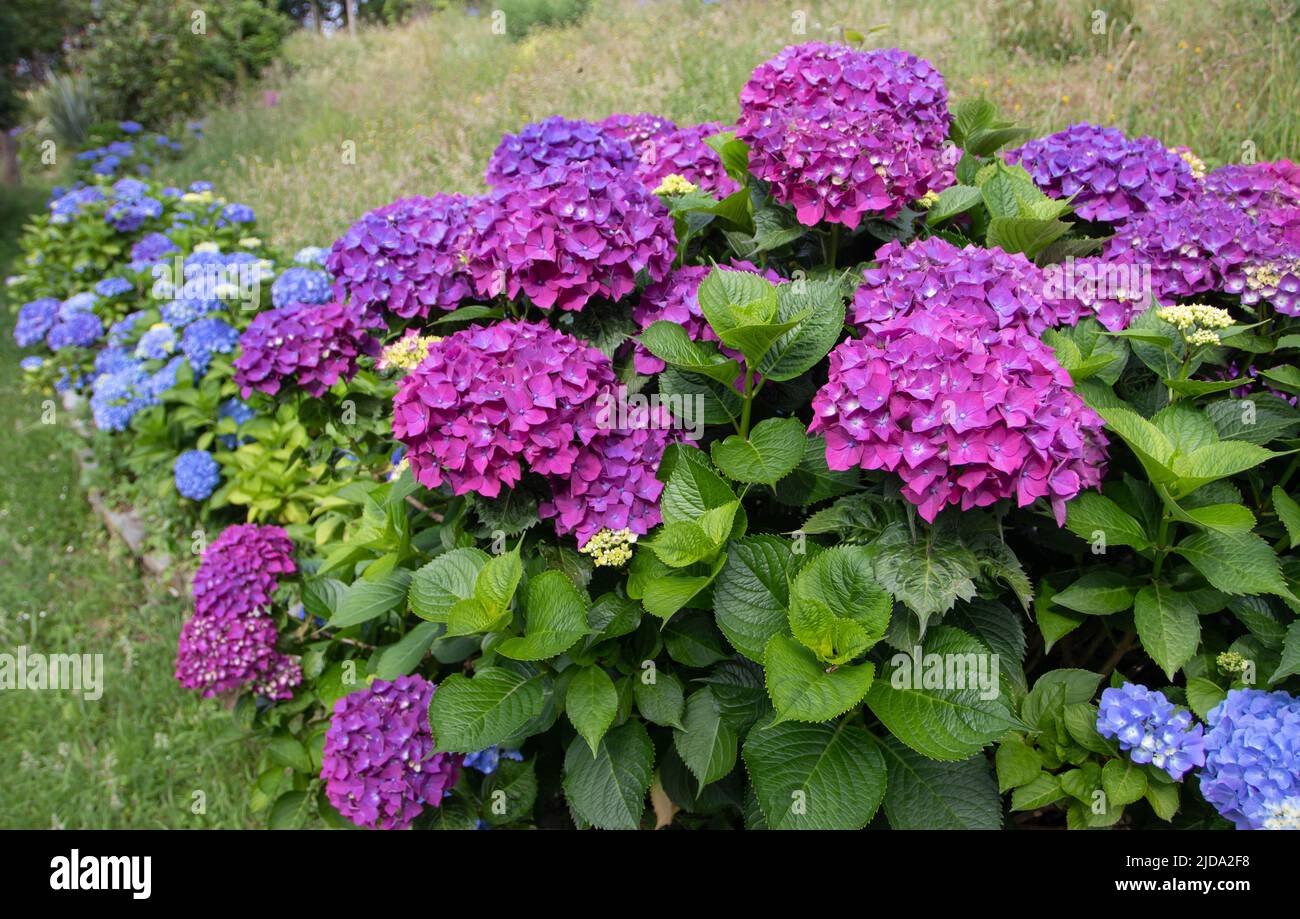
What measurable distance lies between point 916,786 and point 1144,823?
564mm

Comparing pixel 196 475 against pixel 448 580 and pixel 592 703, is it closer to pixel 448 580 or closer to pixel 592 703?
pixel 448 580

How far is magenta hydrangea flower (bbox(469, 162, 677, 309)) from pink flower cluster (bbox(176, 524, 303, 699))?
1.35 meters

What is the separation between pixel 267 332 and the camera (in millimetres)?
2520

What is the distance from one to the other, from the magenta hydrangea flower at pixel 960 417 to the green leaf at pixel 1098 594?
283 millimetres

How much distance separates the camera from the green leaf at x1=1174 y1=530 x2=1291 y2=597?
1.64 meters

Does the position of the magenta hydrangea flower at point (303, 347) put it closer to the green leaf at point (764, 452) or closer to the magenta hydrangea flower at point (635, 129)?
the magenta hydrangea flower at point (635, 129)

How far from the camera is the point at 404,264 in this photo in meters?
2.35

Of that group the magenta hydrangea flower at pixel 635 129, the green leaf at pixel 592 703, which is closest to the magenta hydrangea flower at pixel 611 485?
the green leaf at pixel 592 703

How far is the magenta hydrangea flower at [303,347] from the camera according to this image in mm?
2506

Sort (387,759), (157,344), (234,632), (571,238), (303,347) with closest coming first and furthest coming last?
(571,238), (387,759), (303,347), (234,632), (157,344)

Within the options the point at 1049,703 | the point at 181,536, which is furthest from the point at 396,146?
the point at 1049,703

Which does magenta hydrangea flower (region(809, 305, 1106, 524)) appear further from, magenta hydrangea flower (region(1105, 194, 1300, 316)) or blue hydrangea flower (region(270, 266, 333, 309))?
blue hydrangea flower (region(270, 266, 333, 309))

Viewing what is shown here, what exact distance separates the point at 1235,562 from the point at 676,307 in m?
1.20

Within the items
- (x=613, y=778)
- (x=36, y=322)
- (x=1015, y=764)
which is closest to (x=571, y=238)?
(x=613, y=778)
